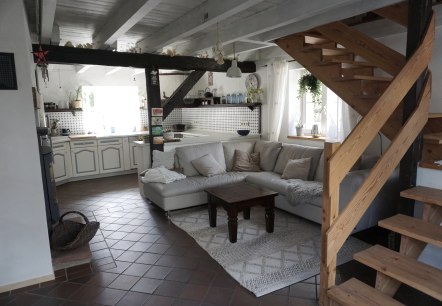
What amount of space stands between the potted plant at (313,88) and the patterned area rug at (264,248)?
188 cm

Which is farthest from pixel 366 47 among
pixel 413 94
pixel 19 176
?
pixel 19 176

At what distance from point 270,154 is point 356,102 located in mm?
1849

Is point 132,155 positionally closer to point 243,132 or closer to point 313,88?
point 243,132

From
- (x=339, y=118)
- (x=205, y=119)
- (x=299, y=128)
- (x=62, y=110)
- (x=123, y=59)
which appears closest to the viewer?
(x=339, y=118)

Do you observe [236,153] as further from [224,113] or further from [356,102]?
[356,102]

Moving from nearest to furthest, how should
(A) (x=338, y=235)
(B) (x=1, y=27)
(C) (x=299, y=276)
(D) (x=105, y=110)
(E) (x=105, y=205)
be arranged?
(A) (x=338, y=235) < (B) (x=1, y=27) < (C) (x=299, y=276) < (E) (x=105, y=205) < (D) (x=105, y=110)

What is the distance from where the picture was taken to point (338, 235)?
75.9 inches

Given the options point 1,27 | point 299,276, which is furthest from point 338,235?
point 1,27

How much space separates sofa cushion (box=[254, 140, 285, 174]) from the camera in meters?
4.77

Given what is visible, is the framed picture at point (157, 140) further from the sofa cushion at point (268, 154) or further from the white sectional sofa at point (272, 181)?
the sofa cushion at point (268, 154)

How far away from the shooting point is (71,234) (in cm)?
305

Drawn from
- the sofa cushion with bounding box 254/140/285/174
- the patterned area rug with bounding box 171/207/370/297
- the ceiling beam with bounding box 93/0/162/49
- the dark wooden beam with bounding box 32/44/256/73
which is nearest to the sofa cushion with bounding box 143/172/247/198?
the patterned area rug with bounding box 171/207/370/297

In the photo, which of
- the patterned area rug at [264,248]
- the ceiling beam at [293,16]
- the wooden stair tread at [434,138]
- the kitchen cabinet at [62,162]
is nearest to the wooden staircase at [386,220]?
the wooden stair tread at [434,138]

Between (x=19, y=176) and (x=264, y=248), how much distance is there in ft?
7.49
